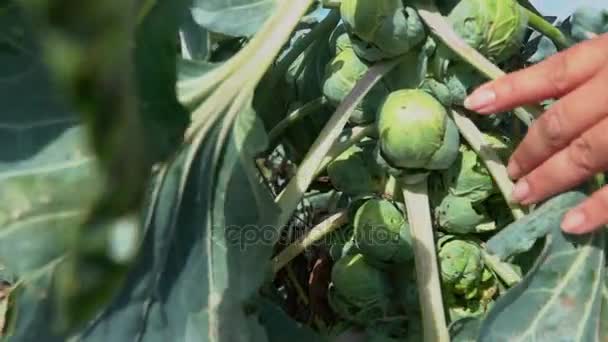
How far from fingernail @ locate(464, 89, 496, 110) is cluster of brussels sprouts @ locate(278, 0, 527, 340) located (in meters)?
0.02

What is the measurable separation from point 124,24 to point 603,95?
2.26 ft

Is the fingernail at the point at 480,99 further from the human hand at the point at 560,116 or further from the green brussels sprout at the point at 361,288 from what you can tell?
the green brussels sprout at the point at 361,288

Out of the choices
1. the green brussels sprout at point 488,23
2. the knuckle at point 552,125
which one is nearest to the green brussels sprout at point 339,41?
the green brussels sprout at point 488,23

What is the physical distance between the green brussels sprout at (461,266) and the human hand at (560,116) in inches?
2.8

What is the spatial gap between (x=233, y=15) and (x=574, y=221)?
39 centimetres

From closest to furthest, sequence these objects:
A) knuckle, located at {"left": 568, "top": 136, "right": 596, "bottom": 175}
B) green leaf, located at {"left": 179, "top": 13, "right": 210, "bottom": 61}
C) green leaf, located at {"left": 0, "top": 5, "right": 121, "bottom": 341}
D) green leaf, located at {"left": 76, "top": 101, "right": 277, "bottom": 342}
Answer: green leaf, located at {"left": 0, "top": 5, "right": 121, "bottom": 341}
green leaf, located at {"left": 76, "top": 101, "right": 277, "bottom": 342}
knuckle, located at {"left": 568, "top": 136, "right": 596, "bottom": 175}
green leaf, located at {"left": 179, "top": 13, "right": 210, "bottom": 61}

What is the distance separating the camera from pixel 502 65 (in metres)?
0.96

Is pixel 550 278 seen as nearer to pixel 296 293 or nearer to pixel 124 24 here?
pixel 296 293

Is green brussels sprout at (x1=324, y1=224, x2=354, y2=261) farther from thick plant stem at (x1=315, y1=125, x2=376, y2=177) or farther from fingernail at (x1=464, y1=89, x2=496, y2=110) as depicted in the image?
fingernail at (x1=464, y1=89, x2=496, y2=110)

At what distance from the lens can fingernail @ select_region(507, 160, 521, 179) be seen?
0.83 meters

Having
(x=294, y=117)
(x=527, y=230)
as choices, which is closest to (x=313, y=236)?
(x=294, y=117)

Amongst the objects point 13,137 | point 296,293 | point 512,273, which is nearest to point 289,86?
point 296,293

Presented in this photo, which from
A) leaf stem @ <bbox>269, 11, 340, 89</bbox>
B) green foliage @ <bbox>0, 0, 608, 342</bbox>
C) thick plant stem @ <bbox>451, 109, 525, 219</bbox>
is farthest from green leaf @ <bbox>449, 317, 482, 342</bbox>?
leaf stem @ <bbox>269, 11, 340, 89</bbox>

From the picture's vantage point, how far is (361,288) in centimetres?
86
